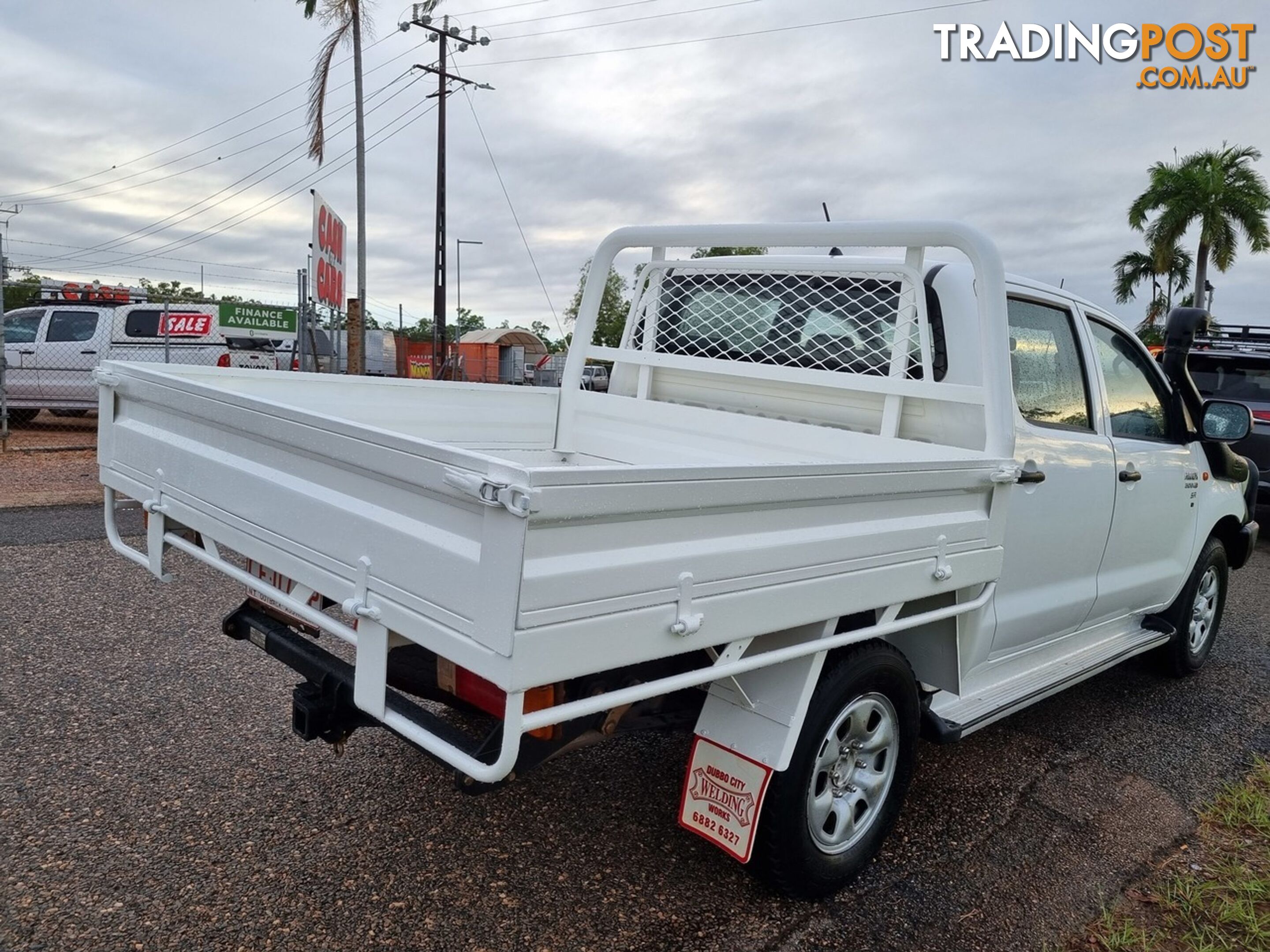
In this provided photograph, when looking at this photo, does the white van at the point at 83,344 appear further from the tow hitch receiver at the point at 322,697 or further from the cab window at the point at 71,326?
the tow hitch receiver at the point at 322,697

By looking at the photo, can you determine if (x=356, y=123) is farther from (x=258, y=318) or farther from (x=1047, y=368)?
(x=1047, y=368)

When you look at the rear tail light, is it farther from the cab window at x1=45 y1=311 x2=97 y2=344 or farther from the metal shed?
the metal shed

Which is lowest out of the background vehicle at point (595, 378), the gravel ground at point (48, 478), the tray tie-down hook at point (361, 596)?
the gravel ground at point (48, 478)

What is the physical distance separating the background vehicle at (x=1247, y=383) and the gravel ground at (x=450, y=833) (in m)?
5.60

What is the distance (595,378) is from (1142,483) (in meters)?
3.49

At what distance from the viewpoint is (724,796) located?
2.68 m

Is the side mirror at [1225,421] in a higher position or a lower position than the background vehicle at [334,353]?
higher

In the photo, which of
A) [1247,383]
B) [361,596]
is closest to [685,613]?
[361,596]

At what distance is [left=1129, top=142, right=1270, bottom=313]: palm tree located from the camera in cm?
3005

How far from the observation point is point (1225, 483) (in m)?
5.14

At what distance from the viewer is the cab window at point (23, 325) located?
46.1ft

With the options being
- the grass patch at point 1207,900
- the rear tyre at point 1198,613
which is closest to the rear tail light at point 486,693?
the grass patch at point 1207,900

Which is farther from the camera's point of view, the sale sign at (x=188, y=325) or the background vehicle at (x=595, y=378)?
the sale sign at (x=188, y=325)

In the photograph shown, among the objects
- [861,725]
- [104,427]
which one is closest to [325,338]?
[104,427]
